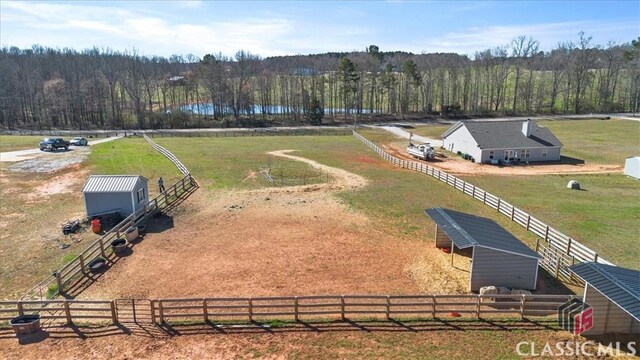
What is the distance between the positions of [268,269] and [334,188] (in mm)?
14662

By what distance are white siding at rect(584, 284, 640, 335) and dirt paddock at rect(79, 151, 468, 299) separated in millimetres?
4755

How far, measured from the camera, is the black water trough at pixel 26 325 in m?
13.4

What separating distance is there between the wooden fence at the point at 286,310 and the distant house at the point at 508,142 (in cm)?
3240

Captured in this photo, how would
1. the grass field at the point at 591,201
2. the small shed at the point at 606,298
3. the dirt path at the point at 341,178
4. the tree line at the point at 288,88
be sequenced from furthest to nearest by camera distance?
1. the tree line at the point at 288,88
2. the dirt path at the point at 341,178
3. the grass field at the point at 591,201
4. the small shed at the point at 606,298

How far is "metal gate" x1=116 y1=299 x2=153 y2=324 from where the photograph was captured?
14.3 metres

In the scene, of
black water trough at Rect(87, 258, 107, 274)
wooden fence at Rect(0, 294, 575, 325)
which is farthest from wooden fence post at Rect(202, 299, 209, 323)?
black water trough at Rect(87, 258, 107, 274)

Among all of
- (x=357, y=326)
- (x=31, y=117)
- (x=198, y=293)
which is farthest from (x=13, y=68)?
(x=357, y=326)

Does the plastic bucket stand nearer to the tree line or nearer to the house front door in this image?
the house front door

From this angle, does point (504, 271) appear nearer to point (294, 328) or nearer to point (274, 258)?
point (294, 328)

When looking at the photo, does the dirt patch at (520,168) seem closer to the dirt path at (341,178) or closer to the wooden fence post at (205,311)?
the dirt path at (341,178)

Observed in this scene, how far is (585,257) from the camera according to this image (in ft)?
60.4

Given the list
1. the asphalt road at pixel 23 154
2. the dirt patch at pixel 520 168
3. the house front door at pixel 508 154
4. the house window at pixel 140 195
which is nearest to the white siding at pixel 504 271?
the house window at pixel 140 195

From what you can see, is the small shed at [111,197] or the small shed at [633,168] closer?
the small shed at [111,197]

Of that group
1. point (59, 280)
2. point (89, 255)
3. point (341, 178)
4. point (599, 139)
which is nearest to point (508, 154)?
point (341, 178)
